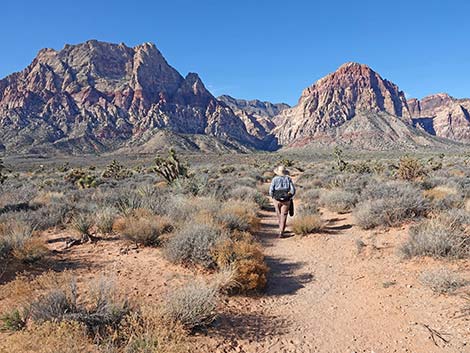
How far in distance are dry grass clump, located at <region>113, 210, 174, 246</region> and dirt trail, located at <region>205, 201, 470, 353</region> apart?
2.58 meters

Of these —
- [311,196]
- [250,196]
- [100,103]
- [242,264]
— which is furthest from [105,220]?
[100,103]

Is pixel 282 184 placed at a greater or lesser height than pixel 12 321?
greater

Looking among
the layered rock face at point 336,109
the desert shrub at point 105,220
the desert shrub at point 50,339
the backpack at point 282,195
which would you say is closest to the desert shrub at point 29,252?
the desert shrub at point 105,220

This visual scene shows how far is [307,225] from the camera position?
29.1 ft

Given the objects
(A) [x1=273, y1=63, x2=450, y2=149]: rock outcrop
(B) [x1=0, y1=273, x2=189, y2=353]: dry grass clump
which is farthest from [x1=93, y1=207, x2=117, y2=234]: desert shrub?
(A) [x1=273, y1=63, x2=450, y2=149]: rock outcrop

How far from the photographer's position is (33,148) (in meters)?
102

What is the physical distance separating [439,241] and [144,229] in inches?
234

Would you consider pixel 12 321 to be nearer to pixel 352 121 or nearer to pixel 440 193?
pixel 440 193

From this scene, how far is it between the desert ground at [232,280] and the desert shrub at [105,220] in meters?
0.05

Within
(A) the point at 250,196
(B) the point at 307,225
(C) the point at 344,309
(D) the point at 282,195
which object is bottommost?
(C) the point at 344,309

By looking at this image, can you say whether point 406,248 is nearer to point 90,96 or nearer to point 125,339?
point 125,339

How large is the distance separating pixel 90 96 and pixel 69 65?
131ft

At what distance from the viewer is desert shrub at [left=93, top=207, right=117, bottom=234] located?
823cm

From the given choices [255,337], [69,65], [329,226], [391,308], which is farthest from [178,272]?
[69,65]
